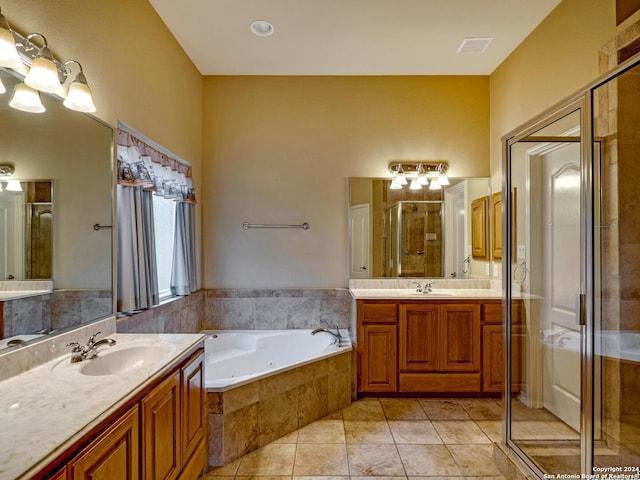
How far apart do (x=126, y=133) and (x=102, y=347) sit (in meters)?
1.32

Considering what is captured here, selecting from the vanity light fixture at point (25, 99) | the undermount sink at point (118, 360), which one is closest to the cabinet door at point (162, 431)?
the undermount sink at point (118, 360)

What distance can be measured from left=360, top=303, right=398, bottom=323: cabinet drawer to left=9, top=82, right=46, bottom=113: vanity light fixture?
8.26 feet

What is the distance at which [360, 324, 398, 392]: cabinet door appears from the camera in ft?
10.0

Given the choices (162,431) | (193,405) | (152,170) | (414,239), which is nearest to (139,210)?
(152,170)

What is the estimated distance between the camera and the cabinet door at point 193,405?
67.8 inches

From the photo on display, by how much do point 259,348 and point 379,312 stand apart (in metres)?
1.21

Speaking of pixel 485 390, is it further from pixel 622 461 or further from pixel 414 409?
pixel 622 461

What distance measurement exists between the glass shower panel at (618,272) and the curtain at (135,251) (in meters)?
2.55

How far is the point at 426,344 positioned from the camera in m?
3.07

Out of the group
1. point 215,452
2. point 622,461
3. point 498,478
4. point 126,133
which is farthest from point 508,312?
point 126,133

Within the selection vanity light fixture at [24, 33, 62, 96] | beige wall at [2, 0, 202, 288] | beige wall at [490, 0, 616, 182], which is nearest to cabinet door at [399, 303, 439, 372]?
beige wall at [490, 0, 616, 182]

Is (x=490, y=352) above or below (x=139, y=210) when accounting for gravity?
below

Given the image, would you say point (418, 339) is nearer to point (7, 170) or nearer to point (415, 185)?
point (415, 185)

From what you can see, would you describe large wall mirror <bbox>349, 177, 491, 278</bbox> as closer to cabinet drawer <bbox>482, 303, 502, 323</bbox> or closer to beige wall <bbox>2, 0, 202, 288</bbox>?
cabinet drawer <bbox>482, 303, 502, 323</bbox>
